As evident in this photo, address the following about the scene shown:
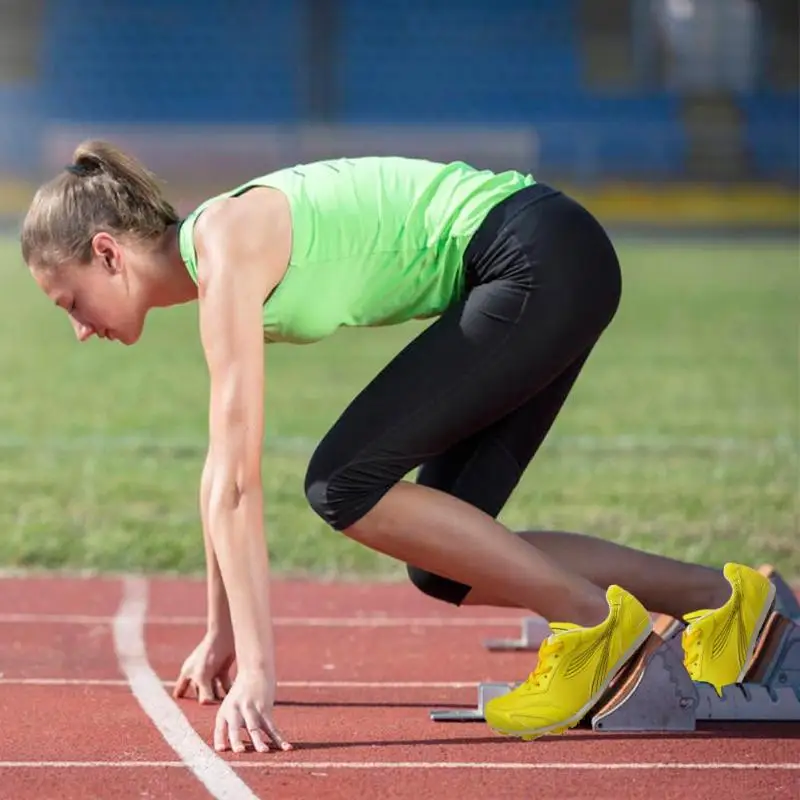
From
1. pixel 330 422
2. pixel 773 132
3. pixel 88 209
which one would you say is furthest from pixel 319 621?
pixel 773 132

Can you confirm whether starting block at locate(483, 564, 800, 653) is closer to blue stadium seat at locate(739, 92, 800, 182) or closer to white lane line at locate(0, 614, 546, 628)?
white lane line at locate(0, 614, 546, 628)

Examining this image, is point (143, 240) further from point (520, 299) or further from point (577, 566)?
point (577, 566)

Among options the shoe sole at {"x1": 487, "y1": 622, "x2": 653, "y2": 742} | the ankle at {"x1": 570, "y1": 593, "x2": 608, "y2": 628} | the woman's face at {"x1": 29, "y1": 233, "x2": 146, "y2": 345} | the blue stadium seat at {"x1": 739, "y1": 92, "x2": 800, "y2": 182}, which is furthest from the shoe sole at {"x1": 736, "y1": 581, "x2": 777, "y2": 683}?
the blue stadium seat at {"x1": 739, "y1": 92, "x2": 800, "y2": 182}

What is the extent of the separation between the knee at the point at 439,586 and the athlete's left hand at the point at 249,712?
2.15ft

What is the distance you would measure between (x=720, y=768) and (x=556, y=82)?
1086 inches

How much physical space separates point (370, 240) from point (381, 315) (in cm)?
17

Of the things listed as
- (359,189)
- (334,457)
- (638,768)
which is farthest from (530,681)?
(359,189)

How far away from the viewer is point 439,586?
4062mm

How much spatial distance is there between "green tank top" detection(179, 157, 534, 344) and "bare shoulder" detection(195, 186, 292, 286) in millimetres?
27

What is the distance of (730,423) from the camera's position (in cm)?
1032

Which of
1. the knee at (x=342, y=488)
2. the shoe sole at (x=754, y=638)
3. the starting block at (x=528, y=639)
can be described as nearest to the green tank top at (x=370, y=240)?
the knee at (x=342, y=488)

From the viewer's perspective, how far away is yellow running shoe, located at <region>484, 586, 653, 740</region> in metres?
3.68

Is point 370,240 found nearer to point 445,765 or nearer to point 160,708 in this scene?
point 445,765

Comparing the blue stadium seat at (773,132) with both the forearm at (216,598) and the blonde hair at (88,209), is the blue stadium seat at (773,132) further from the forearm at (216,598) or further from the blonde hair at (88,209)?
the blonde hair at (88,209)
